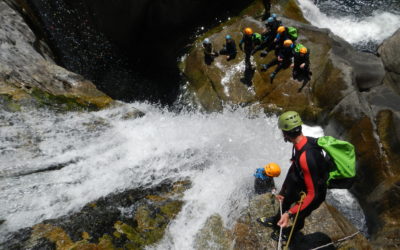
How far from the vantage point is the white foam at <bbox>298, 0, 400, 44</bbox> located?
40.4 feet

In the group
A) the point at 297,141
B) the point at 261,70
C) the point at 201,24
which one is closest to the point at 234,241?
the point at 297,141

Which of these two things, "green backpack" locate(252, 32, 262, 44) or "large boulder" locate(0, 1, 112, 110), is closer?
"large boulder" locate(0, 1, 112, 110)

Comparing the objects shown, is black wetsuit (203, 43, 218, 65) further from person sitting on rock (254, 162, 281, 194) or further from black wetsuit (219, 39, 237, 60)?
person sitting on rock (254, 162, 281, 194)

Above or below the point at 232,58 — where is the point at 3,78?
above

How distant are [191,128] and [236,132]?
1.34 metres

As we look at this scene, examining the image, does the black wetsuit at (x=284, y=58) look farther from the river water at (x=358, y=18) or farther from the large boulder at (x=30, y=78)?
the large boulder at (x=30, y=78)

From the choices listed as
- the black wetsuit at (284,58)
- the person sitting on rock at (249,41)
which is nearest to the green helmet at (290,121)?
the black wetsuit at (284,58)

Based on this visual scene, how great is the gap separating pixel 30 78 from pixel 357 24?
12.7 metres

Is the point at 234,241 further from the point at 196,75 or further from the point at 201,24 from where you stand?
the point at 201,24

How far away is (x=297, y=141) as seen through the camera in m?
3.57

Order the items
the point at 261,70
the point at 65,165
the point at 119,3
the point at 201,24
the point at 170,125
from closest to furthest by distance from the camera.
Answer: the point at 65,165
the point at 170,125
the point at 261,70
the point at 119,3
the point at 201,24

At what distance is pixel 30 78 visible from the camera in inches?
262

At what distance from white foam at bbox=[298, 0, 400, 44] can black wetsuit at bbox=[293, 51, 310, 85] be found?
438 cm

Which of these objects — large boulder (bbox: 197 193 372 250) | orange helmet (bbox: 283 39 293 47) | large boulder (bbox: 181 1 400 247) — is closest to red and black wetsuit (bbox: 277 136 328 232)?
large boulder (bbox: 197 193 372 250)
